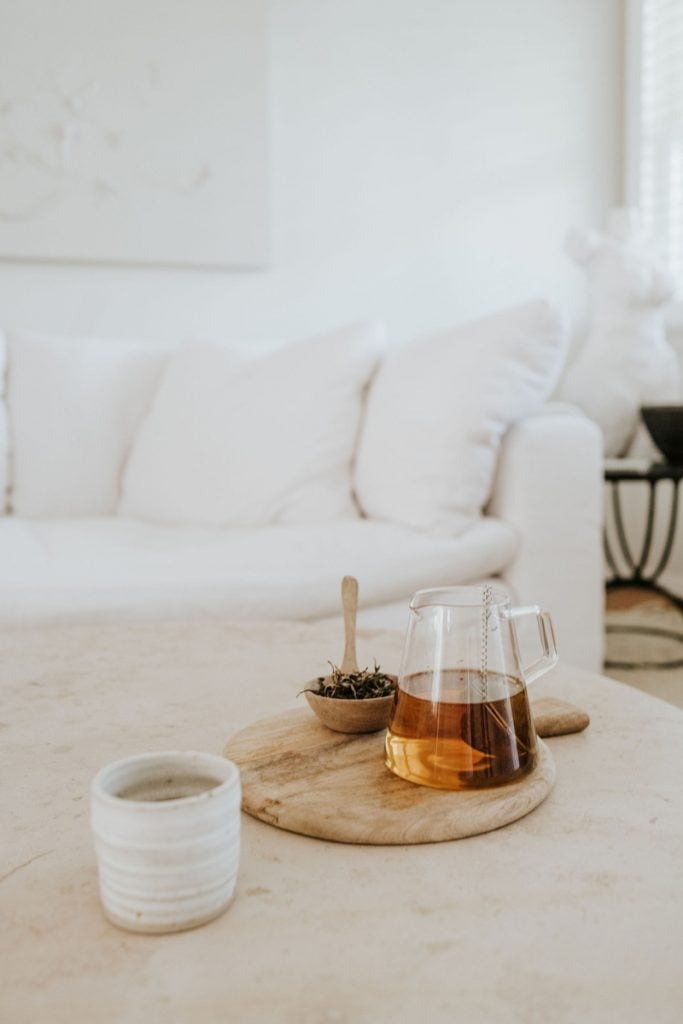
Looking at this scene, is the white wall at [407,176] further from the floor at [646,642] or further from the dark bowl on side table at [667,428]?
the floor at [646,642]

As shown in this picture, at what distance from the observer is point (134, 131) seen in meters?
2.77

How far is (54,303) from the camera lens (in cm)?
278

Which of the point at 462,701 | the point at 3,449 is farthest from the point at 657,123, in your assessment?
the point at 462,701

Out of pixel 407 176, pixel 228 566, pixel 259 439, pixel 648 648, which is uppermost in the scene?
pixel 407 176

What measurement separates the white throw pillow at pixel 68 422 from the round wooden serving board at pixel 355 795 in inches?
69.4

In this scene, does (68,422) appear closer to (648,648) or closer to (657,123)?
(648,648)

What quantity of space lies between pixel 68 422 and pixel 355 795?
1932 mm

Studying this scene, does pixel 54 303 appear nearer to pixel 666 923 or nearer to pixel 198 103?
pixel 198 103

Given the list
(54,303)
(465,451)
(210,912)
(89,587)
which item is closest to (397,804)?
(210,912)

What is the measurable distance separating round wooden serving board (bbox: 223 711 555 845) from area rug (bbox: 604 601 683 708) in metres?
1.59

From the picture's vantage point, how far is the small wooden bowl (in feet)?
2.31

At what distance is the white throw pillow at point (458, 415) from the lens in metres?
1.99

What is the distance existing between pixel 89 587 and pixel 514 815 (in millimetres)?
1151

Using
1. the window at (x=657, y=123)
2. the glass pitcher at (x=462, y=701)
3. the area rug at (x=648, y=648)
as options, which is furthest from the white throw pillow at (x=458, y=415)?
the window at (x=657, y=123)
